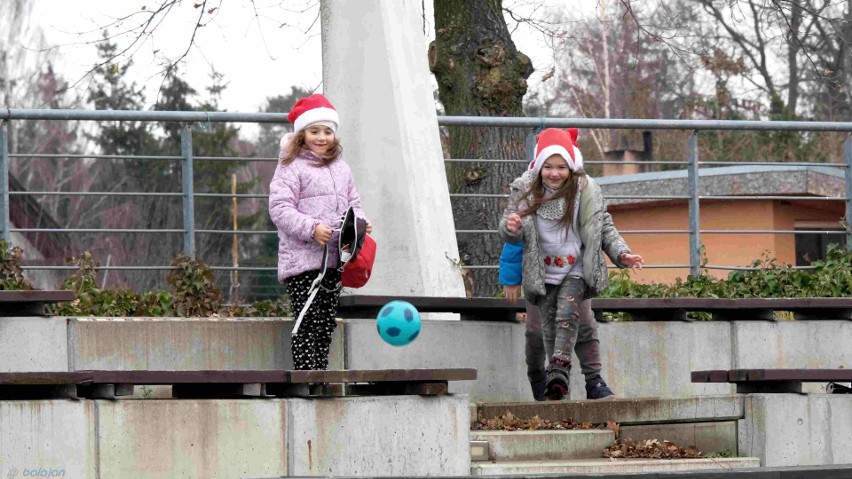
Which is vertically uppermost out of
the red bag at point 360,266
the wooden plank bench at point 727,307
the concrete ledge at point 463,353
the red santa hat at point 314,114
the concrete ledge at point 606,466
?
the red santa hat at point 314,114

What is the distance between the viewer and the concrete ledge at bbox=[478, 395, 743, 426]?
7293 mm

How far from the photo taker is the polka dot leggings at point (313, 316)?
293 inches

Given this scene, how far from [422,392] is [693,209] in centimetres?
474

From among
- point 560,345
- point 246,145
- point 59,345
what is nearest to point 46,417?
point 59,345

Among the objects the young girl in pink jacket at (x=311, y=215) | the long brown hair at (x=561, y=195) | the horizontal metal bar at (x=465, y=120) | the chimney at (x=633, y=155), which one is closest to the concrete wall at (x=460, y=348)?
the young girl in pink jacket at (x=311, y=215)

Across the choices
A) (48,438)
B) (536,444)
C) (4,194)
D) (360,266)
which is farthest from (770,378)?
(4,194)

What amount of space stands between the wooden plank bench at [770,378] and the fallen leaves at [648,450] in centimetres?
40

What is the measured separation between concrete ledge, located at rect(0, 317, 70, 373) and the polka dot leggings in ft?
3.83

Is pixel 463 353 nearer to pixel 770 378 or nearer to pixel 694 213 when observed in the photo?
pixel 770 378

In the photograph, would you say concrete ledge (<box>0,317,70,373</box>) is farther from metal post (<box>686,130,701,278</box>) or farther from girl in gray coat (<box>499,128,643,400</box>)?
metal post (<box>686,130,701,278</box>)

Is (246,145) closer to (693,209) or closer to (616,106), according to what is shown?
(616,106)

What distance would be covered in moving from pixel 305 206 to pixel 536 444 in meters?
1.72

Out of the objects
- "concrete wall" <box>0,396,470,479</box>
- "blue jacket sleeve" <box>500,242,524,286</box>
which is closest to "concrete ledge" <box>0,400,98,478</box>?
"concrete wall" <box>0,396,470,479</box>

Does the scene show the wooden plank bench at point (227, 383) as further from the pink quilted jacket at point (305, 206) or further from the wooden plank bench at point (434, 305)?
the wooden plank bench at point (434, 305)
